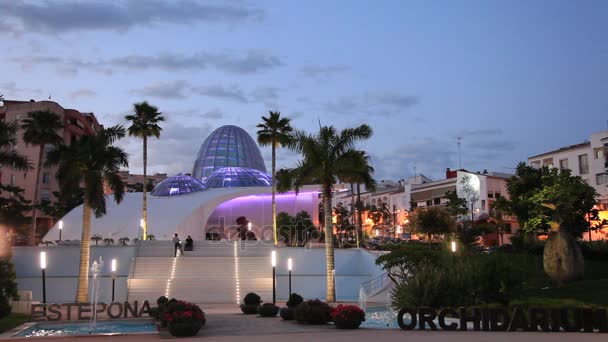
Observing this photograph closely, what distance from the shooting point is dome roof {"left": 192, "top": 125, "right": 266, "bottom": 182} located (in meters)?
83.9

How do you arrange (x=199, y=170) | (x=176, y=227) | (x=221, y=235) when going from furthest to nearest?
(x=199, y=170) → (x=221, y=235) → (x=176, y=227)

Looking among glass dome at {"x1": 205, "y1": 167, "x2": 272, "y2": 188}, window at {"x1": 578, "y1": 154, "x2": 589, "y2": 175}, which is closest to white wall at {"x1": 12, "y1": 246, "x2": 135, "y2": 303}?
glass dome at {"x1": 205, "y1": 167, "x2": 272, "y2": 188}

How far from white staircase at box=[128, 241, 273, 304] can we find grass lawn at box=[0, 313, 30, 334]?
31.0 ft

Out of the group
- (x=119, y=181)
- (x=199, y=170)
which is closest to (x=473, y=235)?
(x=119, y=181)

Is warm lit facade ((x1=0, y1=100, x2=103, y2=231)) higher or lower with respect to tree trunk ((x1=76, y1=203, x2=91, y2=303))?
higher

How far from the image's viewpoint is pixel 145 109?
45.0m

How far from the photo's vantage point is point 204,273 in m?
37.8

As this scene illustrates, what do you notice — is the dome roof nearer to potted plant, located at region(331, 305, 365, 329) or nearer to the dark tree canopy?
the dark tree canopy

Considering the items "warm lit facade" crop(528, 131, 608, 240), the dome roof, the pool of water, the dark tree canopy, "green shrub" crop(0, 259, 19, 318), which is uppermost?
the dome roof

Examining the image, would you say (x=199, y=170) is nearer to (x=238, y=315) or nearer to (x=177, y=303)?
(x=238, y=315)

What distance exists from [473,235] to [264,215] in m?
23.1

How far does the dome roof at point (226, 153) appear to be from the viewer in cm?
8388

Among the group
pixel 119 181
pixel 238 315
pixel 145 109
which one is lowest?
pixel 238 315

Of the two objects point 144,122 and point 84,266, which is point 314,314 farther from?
point 144,122
